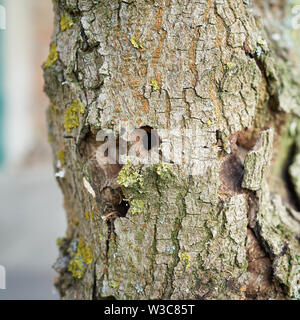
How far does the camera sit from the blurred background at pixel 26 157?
3.20 meters

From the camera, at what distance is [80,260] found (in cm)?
123

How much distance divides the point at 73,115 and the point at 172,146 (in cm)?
35

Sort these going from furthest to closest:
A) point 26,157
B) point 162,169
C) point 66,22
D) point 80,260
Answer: point 26,157 → point 80,260 → point 66,22 → point 162,169

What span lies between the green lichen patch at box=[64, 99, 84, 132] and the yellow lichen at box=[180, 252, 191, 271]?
1.73 ft

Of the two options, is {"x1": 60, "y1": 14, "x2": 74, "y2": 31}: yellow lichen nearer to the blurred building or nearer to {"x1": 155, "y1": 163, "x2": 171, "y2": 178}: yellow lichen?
{"x1": 155, "y1": 163, "x2": 171, "y2": 178}: yellow lichen

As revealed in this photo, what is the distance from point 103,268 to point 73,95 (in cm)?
56

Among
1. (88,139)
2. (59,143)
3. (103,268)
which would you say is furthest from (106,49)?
(103,268)

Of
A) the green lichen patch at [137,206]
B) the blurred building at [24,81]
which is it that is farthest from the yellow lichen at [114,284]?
the blurred building at [24,81]

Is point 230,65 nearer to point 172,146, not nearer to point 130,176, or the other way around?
point 172,146

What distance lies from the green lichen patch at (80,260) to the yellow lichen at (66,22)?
730mm

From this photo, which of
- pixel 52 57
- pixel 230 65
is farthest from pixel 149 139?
pixel 52 57

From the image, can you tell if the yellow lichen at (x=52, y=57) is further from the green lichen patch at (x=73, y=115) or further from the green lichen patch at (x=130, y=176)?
the green lichen patch at (x=130, y=176)
